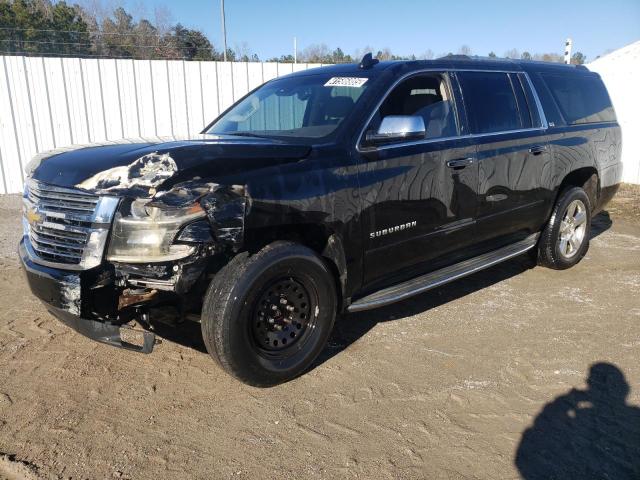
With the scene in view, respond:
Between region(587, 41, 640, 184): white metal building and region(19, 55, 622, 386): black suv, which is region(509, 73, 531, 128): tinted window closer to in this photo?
region(19, 55, 622, 386): black suv

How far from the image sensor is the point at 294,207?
10.4ft

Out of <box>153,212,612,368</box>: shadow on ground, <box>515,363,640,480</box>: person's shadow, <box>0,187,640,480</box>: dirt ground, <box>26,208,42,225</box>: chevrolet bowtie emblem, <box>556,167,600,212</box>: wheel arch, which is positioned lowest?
<box>153,212,612,368</box>: shadow on ground

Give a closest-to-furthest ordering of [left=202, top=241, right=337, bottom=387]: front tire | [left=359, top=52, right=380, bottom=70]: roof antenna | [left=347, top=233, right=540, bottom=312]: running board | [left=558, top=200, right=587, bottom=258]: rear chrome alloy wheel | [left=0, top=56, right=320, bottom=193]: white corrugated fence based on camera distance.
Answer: [left=202, top=241, right=337, bottom=387]: front tire → [left=347, top=233, right=540, bottom=312]: running board → [left=359, top=52, right=380, bottom=70]: roof antenna → [left=558, top=200, right=587, bottom=258]: rear chrome alloy wheel → [left=0, top=56, right=320, bottom=193]: white corrugated fence

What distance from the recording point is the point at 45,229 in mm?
3162

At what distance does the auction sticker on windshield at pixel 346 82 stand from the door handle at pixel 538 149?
1928 millimetres

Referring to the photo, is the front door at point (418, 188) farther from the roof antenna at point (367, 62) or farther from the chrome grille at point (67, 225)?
the chrome grille at point (67, 225)

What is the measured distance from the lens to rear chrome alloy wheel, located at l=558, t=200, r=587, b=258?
565 cm

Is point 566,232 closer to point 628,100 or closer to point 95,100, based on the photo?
point 628,100

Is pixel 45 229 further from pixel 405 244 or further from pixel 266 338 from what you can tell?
pixel 405 244

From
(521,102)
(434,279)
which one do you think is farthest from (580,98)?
(434,279)

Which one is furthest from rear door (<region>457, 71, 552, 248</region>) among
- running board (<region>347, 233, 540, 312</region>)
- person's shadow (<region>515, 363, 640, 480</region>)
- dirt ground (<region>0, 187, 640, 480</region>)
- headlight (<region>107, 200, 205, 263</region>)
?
headlight (<region>107, 200, 205, 263</region>)

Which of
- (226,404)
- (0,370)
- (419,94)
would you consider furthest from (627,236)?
(0,370)

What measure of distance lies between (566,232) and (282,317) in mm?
3828

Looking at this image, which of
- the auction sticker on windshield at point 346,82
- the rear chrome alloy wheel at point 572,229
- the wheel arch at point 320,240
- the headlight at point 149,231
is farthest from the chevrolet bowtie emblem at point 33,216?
the rear chrome alloy wheel at point 572,229
